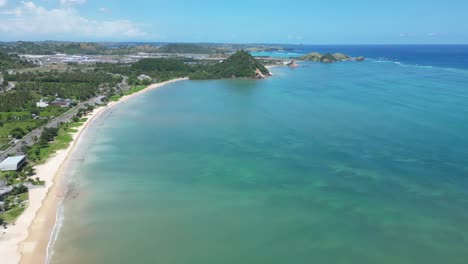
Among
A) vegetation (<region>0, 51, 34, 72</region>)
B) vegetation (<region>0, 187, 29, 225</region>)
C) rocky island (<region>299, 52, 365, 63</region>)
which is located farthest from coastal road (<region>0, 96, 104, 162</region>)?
rocky island (<region>299, 52, 365, 63</region>)

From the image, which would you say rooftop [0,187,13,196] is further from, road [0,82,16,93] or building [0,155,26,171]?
road [0,82,16,93]

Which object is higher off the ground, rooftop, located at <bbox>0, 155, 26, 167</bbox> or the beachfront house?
rooftop, located at <bbox>0, 155, 26, 167</bbox>

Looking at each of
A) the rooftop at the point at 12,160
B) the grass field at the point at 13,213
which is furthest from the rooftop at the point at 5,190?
the rooftop at the point at 12,160

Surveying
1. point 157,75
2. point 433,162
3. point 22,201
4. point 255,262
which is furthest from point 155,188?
point 157,75

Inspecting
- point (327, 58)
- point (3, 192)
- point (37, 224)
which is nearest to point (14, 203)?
point (3, 192)

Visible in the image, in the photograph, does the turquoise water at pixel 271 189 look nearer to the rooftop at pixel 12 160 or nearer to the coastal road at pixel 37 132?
the rooftop at pixel 12 160

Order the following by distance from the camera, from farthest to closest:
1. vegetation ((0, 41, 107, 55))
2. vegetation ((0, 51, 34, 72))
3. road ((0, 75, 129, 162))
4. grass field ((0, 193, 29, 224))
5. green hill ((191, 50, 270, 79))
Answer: vegetation ((0, 41, 107, 55))
green hill ((191, 50, 270, 79))
vegetation ((0, 51, 34, 72))
road ((0, 75, 129, 162))
grass field ((0, 193, 29, 224))

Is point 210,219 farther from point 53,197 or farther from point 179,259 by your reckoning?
point 53,197
